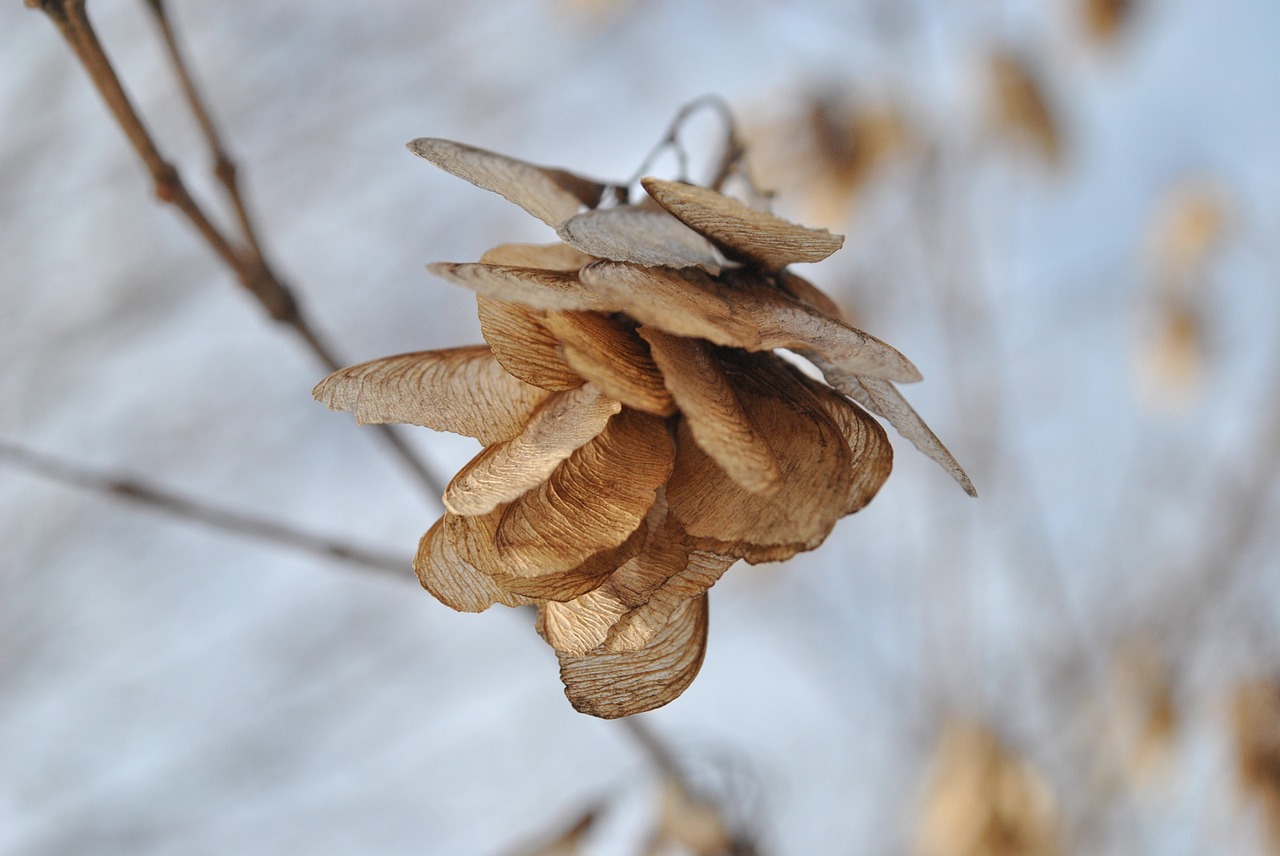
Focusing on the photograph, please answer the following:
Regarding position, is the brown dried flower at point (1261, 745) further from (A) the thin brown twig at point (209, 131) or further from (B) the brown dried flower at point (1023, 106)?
(A) the thin brown twig at point (209, 131)

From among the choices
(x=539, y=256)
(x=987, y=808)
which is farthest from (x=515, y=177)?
(x=987, y=808)

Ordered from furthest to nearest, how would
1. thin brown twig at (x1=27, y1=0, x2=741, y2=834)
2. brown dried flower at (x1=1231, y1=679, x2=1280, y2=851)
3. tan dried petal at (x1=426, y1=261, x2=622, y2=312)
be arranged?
brown dried flower at (x1=1231, y1=679, x2=1280, y2=851) → thin brown twig at (x1=27, y1=0, x2=741, y2=834) → tan dried petal at (x1=426, y1=261, x2=622, y2=312)

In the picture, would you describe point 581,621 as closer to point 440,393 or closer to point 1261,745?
point 440,393

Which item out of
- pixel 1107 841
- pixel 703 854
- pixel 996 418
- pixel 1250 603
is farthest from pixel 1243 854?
pixel 703 854

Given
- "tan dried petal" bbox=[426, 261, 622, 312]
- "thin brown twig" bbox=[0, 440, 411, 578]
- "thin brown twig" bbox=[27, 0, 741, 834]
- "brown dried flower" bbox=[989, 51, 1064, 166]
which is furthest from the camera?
"brown dried flower" bbox=[989, 51, 1064, 166]

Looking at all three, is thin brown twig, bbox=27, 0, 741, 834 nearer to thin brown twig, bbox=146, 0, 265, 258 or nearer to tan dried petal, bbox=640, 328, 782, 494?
thin brown twig, bbox=146, 0, 265, 258

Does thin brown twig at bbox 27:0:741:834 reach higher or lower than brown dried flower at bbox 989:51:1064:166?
lower

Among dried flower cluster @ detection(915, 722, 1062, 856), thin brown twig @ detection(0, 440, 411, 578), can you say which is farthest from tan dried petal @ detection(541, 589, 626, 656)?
dried flower cluster @ detection(915, 722, 1062, 856)
